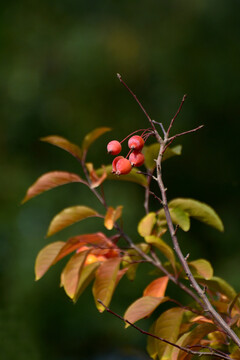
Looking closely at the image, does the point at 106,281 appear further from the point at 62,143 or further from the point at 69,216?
the point at 62,143

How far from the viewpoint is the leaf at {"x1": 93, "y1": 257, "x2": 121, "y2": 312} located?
83cm

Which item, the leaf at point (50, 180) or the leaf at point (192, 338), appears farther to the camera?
the leaf at point (50, 180)

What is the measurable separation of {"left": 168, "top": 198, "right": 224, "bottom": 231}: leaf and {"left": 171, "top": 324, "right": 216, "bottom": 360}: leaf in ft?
0.87

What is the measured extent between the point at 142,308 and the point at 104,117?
283 centimetres

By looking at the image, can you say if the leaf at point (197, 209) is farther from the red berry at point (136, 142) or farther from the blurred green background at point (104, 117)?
the blurred green background at point (104, 117)

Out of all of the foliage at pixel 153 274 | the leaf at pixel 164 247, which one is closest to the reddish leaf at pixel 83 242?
the foliage at pixel 153 274

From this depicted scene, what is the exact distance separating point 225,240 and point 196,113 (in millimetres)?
801

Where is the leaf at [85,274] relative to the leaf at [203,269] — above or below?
above

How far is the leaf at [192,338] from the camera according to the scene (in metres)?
0.68

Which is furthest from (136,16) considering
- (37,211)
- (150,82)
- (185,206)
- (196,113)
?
(185,206)

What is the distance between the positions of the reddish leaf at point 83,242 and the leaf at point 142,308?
154 millimetres

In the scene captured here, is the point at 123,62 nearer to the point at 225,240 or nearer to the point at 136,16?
the point at 136,16

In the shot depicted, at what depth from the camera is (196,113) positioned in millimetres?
3529

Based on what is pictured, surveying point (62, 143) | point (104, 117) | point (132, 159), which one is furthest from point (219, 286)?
point (104, 117)
